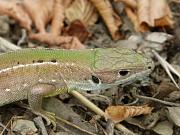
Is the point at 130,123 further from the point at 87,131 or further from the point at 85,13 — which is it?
the point at 85,13

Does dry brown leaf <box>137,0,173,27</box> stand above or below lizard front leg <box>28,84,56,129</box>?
above

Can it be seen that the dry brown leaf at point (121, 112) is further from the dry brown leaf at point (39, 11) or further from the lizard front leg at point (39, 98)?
the dry brown leaf at point (39, 11)

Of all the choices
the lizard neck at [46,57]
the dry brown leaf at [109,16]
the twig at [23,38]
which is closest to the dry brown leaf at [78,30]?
the dry brown leaf at [109,16]

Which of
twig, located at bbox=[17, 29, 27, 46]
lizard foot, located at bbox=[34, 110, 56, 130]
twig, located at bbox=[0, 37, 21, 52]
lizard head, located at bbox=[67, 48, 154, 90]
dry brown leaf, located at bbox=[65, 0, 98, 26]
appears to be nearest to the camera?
lizard head, located at bbox=[67, 48, 154, 90]

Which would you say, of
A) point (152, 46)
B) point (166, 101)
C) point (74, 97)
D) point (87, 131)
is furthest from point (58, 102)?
point (152, 46)

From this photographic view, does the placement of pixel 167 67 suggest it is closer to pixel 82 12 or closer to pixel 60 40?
pixel 60 40

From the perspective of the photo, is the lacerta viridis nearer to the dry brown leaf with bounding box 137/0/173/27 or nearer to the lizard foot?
the lizard foot

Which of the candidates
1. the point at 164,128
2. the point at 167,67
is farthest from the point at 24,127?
the point at 167,67

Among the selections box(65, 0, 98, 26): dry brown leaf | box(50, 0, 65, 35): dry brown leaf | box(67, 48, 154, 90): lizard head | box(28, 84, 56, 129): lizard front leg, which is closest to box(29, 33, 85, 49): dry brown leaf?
box(50, 0, 65, 35): dry brown leaf
